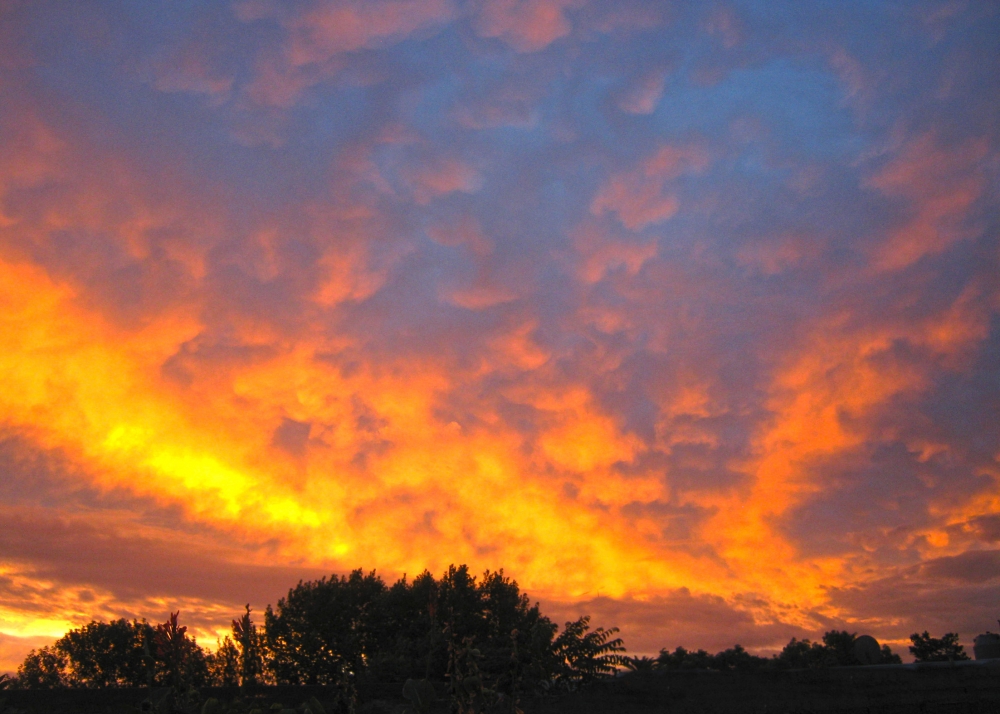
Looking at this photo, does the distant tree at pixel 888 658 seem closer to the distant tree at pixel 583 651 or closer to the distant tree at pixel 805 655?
the distant tree at pixel 805 655

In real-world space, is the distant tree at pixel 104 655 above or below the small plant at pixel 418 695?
below

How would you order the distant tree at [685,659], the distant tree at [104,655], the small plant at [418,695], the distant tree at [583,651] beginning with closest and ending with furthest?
1. the small plant at [418,695]
2. the distant tree at [583,651]
3. the distant tree at [104,655]
4. the distant tree at [685,659]

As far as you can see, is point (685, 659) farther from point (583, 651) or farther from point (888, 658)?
point (583, 651)

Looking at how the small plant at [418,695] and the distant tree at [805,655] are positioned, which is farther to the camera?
the distant tree at [805,655]

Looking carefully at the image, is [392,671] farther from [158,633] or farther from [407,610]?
[158,633]

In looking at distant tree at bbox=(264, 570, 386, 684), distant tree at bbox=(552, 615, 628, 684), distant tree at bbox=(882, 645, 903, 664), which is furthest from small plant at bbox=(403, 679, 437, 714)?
distant tree at bbox=(882, 645, 903, 664)

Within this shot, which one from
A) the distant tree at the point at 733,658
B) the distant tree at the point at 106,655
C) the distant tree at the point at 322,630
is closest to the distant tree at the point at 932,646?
the distant tree at the point at 733,658

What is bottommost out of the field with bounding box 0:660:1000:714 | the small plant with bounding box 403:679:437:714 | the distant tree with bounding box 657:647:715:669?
the distant tree with bounding box 657:647:715:669

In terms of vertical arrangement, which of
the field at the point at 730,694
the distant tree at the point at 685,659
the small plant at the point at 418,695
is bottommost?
the distant tree at the point at 685,659

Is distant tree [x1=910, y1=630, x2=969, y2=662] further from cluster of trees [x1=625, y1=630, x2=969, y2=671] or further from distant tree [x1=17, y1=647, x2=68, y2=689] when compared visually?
distant tree [x1=17, y1=647, x2=68, y2=689]

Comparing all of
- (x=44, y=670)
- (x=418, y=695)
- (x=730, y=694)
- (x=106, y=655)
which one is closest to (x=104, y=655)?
(x=106, y=655)

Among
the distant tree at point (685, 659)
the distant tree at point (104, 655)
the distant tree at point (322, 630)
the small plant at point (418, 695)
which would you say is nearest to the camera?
the small plant at point (418, 695)

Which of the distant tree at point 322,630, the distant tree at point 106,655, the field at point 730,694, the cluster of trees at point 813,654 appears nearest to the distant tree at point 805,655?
the cluster of trees at point 813,654

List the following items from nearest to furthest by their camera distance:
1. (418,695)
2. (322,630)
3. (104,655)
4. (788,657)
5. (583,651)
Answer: (418,695)
(583,651)
(322,630)
(104,655)
(788,657)
